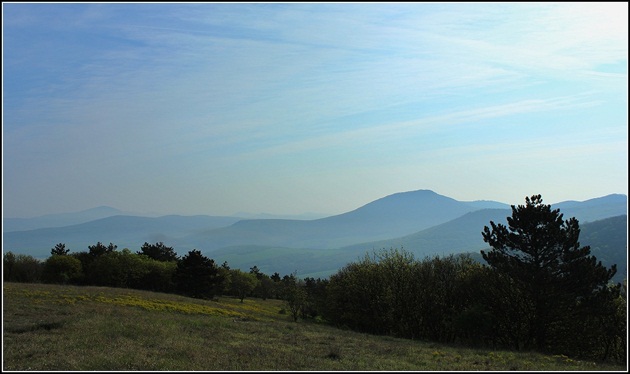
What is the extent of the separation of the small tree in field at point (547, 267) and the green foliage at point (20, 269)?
250 ft

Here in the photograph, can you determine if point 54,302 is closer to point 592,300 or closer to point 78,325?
point 78,325

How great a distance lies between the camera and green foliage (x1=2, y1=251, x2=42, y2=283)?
260 feet

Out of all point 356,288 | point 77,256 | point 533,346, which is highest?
point 77,256

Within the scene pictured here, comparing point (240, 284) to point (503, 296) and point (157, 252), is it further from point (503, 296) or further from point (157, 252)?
point (503, 296)

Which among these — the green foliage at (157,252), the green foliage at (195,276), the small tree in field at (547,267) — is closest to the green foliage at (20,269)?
the green foliage at (195,276)

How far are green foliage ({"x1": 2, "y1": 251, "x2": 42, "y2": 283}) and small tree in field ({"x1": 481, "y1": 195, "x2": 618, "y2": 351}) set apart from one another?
3004 inches

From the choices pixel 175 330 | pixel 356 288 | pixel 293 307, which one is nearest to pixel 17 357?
pixel 175 330

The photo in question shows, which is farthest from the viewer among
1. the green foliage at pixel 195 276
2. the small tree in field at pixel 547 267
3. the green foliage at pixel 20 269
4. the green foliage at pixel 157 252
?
the green foliage at pixel 157 252

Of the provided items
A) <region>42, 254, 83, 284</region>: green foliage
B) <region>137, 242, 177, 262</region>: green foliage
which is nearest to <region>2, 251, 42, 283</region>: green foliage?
<region>42, 254, 83, 284</region>: green foliage

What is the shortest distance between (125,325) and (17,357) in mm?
8394

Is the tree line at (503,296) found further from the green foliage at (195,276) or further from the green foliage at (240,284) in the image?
the green foliage at (240,284)

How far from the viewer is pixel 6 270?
80000 mm

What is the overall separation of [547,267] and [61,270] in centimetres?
7578

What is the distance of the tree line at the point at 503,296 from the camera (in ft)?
122
